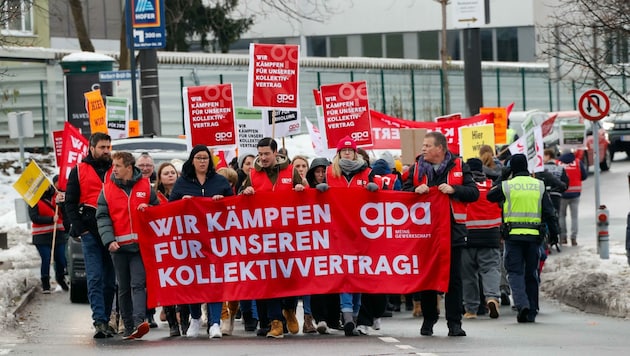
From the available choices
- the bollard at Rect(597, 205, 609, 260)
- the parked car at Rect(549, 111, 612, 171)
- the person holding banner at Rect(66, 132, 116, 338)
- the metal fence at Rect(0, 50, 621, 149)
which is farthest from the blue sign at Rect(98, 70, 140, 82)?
the parked car at Rect(549, 111, 612, 171)

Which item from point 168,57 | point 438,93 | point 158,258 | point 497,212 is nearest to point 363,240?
point 158,258

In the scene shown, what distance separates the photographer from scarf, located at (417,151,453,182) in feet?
44.6

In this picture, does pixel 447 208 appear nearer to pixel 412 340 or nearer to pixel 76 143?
pixel 412 340

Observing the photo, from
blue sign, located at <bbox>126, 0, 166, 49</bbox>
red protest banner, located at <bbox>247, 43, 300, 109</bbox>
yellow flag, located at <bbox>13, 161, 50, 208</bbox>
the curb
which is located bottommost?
the curb

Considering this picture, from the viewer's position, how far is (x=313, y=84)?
4466cm

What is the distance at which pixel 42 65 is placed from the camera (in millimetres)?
37781

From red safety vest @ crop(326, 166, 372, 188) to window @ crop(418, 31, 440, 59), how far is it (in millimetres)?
57807

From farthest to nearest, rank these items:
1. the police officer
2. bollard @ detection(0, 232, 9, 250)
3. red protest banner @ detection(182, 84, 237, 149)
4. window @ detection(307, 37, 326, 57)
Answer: window @ detection(307, 37, 326, 57), bollard @ detection(0, 232, 9, 250), red protest banner @ detection(182, 84, 237, 149), the police officer

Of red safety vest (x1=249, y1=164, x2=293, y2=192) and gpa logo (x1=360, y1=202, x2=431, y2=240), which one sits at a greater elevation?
red safety vest (x1=249, y1=164, x2=293, y2=192)

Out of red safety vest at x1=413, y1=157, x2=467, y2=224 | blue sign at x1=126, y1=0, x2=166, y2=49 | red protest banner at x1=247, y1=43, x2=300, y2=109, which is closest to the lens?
red safety vest at x1=413, y1=157, x2=467, y2=224

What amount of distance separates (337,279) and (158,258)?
174 cm

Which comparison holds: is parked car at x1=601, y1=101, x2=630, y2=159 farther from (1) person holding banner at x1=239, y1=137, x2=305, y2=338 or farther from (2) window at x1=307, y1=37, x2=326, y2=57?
(2) window at x1=307, y1=37, x2=326, y2=57

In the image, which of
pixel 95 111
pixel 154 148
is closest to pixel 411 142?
pixel 154 148

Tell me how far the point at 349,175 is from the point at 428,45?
58.3 metres
